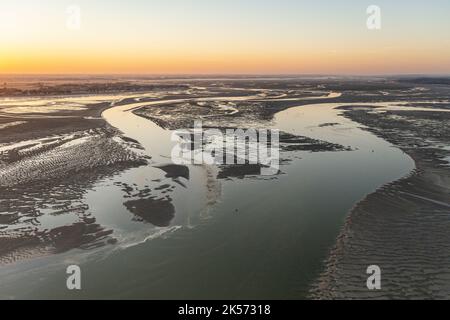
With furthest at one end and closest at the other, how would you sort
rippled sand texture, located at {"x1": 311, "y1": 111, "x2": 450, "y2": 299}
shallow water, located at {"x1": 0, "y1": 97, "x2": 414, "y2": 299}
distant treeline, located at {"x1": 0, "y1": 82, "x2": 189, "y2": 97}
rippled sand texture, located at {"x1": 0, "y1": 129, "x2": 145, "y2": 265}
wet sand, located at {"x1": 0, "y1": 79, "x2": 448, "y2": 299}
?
distant treeline, located at {"x1": 0, "y1": 82, "x2": 189, "y2": 97}
rippled sand texture, located at {"x1": 0, "y1": 129, "x2": 145, "y2": 265}
wet sand, located at {"x1": 0, "y1": 79, "x2": 448, "y2": 299}
shallow water, located at {"x1": 0, "y1": 97, "x2": 414, "y2": 299}
rippled sand texture, located at {"x1": 311, "y1": 111, "x2": 450, "y2": 299}

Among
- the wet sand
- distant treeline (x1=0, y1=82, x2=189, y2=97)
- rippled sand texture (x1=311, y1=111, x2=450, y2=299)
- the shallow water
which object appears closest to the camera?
rippled sand texture (x1=311, y1=111, x2=450, y2=299)

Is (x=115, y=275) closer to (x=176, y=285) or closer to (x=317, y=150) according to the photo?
(x=176, y=285)

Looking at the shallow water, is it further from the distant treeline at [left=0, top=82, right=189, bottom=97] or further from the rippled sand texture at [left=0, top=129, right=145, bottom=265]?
the distant treeline at [left=0, top=82, right=189, bottom=97]

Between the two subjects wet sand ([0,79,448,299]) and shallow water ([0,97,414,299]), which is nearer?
shallow water ([0,97,414,299])

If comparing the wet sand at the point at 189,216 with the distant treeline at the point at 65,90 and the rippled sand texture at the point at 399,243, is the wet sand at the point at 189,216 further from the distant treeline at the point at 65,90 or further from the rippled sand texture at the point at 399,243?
the distant treeline at the point at 65,90

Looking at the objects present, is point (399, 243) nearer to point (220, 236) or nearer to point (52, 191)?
point (220, 236)

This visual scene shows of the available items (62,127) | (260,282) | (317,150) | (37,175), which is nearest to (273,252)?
(260,282)

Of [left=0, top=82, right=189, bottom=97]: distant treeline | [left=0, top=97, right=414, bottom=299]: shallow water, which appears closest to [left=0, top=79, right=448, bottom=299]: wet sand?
[left=0, top=97, right=414, bottom=299]: shallow water
